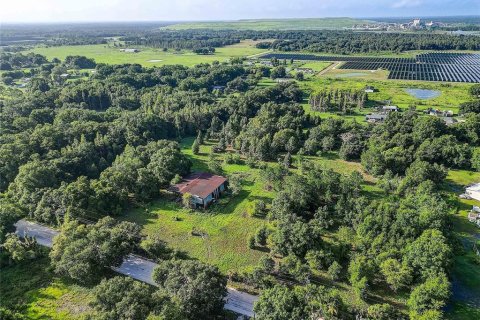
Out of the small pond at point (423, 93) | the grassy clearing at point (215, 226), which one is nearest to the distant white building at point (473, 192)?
the grassy clearing at point (215, 226)

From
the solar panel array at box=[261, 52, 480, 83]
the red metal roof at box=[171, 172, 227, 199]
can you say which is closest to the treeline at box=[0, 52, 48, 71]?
the solar panel array at box=[261, 52, 480, 83]

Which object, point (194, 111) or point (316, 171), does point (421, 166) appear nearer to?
point (316, 171)

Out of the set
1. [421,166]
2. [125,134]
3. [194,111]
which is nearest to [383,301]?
[421,166]

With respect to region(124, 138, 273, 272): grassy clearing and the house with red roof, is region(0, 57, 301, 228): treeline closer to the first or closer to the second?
the house with red roof

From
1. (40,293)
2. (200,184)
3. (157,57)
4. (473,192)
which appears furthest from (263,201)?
(157,57)

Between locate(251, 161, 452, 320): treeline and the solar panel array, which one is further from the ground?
the solar panel array

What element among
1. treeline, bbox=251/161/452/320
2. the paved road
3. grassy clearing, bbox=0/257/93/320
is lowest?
grassy clearing, bbox=0/257/93/320

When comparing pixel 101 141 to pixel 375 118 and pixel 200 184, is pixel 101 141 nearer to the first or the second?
pixel 200 184
